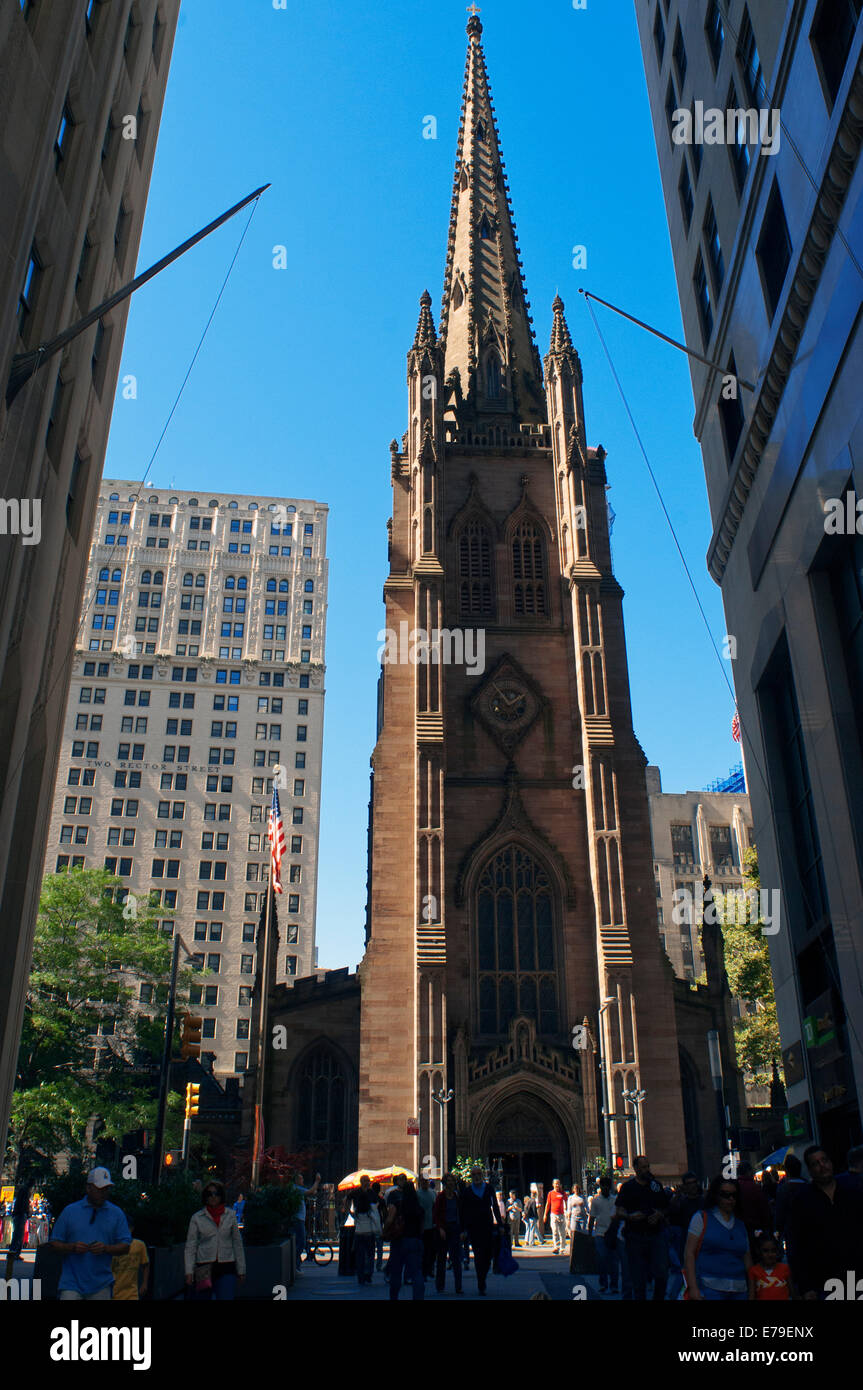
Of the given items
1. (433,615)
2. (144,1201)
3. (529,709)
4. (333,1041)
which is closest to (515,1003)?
(333,1041)

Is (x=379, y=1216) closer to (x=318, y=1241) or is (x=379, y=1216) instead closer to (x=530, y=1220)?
(x=530, y=1220)

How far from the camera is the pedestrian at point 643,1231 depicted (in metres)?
12.7

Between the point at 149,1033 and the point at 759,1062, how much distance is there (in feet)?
90.6

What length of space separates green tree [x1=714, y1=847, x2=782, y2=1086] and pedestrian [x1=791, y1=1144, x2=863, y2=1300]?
126 ft

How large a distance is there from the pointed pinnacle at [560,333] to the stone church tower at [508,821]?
10 centimetres

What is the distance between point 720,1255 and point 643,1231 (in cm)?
496

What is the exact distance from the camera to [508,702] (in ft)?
149

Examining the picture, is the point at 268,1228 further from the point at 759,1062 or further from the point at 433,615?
the point at 759,1062

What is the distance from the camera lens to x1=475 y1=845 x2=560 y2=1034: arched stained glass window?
40625 mm

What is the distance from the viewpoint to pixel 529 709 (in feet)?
148

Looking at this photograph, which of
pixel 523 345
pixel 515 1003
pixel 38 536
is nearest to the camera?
pixel 38 536

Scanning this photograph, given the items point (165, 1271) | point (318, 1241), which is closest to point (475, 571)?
point (318, 1241)

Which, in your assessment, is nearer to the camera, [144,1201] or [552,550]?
[144,1201]
